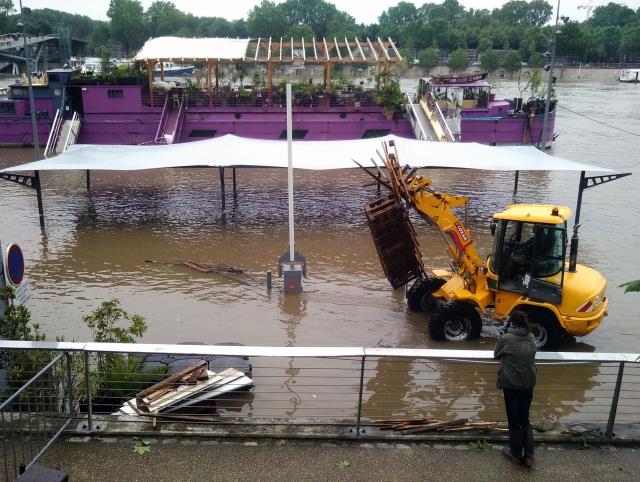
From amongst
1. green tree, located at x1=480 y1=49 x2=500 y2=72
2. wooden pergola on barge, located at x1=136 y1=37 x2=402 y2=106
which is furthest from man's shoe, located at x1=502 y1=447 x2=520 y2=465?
green tree, located at x1=480 y1=49 x2=500 y2=72

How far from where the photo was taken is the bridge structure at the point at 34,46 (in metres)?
53.7

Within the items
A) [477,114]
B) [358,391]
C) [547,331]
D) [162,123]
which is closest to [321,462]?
[358,391]

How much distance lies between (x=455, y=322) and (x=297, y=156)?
954 centimetres

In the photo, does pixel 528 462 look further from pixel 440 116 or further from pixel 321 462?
pixel 440 116

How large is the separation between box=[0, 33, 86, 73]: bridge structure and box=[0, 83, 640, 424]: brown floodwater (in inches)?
1379

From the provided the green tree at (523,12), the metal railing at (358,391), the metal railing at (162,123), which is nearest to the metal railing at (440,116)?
the metal railing at (162,123)

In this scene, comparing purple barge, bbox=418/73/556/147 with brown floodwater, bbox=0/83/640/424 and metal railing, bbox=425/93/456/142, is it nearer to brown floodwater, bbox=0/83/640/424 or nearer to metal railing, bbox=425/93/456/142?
metal railing, bbox=425/93/456/142

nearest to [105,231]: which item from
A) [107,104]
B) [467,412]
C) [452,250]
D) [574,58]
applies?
[452,250]

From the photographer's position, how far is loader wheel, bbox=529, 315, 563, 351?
9.23 metres

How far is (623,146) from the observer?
32.2m

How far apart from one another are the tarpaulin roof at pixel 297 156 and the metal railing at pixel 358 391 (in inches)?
334

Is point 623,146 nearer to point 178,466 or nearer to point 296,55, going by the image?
point 296,55

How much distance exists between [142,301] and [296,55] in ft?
72.7

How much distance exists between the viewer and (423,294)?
11.1 meters
